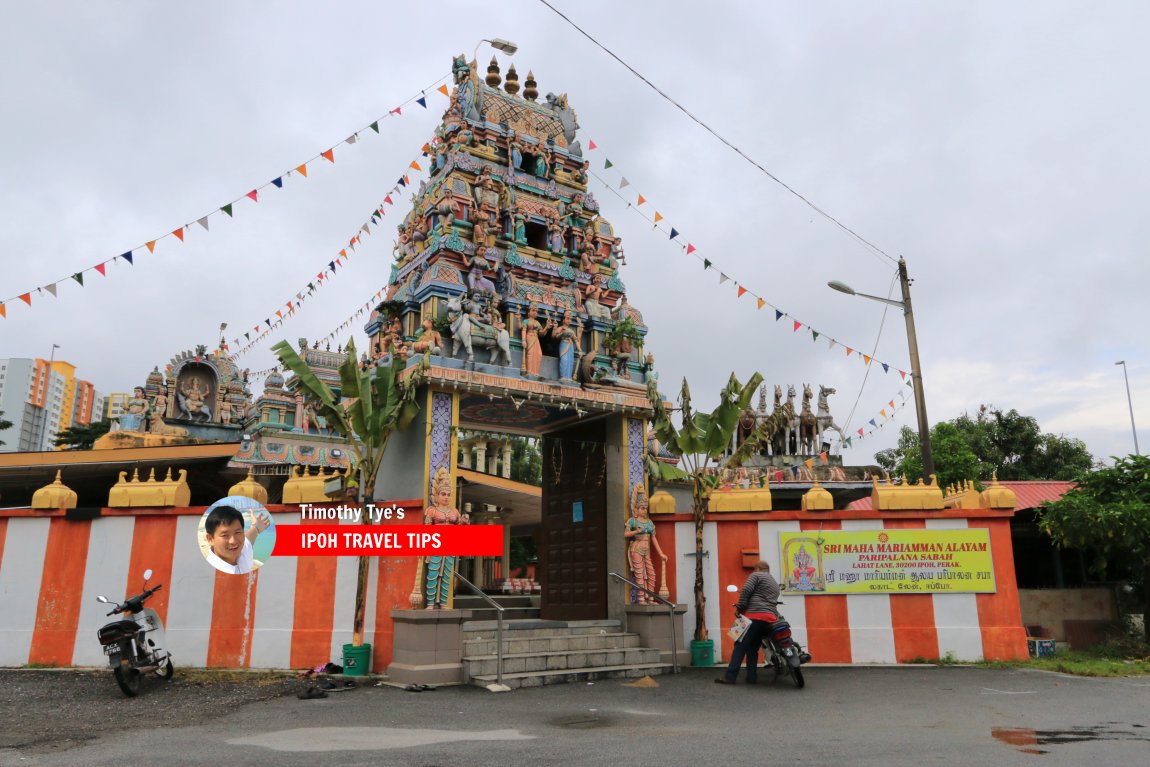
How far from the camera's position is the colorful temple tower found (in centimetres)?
1292

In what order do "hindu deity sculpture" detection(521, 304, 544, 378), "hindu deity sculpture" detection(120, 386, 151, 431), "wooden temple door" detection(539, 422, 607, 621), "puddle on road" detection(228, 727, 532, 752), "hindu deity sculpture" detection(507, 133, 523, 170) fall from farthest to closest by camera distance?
"hindu deity sculpture" detection(120, 386, 151, 431) → "hindu deity sculpture" detection(507, 133, 523, 170) → "hindu deity sculpture" detection(521, 304, 544, 378) → "wooden temple door" detection(539, 422, 607, 621) → "puddle on road" detection(228, 727, 532, 752)

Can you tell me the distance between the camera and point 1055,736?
6777 millimetres

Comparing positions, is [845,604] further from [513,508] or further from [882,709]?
[513,508]

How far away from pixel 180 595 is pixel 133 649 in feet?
7.26

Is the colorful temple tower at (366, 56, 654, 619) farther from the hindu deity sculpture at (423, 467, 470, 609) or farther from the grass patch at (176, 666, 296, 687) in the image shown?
the grass patch at (176, 666, 296, 687)

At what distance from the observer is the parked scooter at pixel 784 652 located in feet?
32.1

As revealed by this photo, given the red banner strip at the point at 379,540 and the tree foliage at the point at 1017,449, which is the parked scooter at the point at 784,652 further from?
the tree foliage at the point at 1017,449

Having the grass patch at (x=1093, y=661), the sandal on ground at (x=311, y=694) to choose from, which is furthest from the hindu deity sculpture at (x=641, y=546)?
the sandal on ground at (x=311, y=694)

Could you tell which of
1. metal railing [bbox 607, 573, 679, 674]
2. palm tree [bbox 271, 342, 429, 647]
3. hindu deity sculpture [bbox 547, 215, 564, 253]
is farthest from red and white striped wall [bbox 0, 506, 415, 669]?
hindu deity sculpture [bbox 547, 215, 564, 253]

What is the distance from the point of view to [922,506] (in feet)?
42.0

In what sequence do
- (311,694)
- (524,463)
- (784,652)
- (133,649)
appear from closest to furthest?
(311,694) < (133,649) < (784,652) < (524,463)

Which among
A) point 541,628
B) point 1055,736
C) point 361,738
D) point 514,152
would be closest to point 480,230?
point 514,152

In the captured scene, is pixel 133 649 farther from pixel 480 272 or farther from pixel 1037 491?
pixel 1037 491

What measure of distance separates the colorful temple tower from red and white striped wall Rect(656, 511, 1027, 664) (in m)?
1.61
